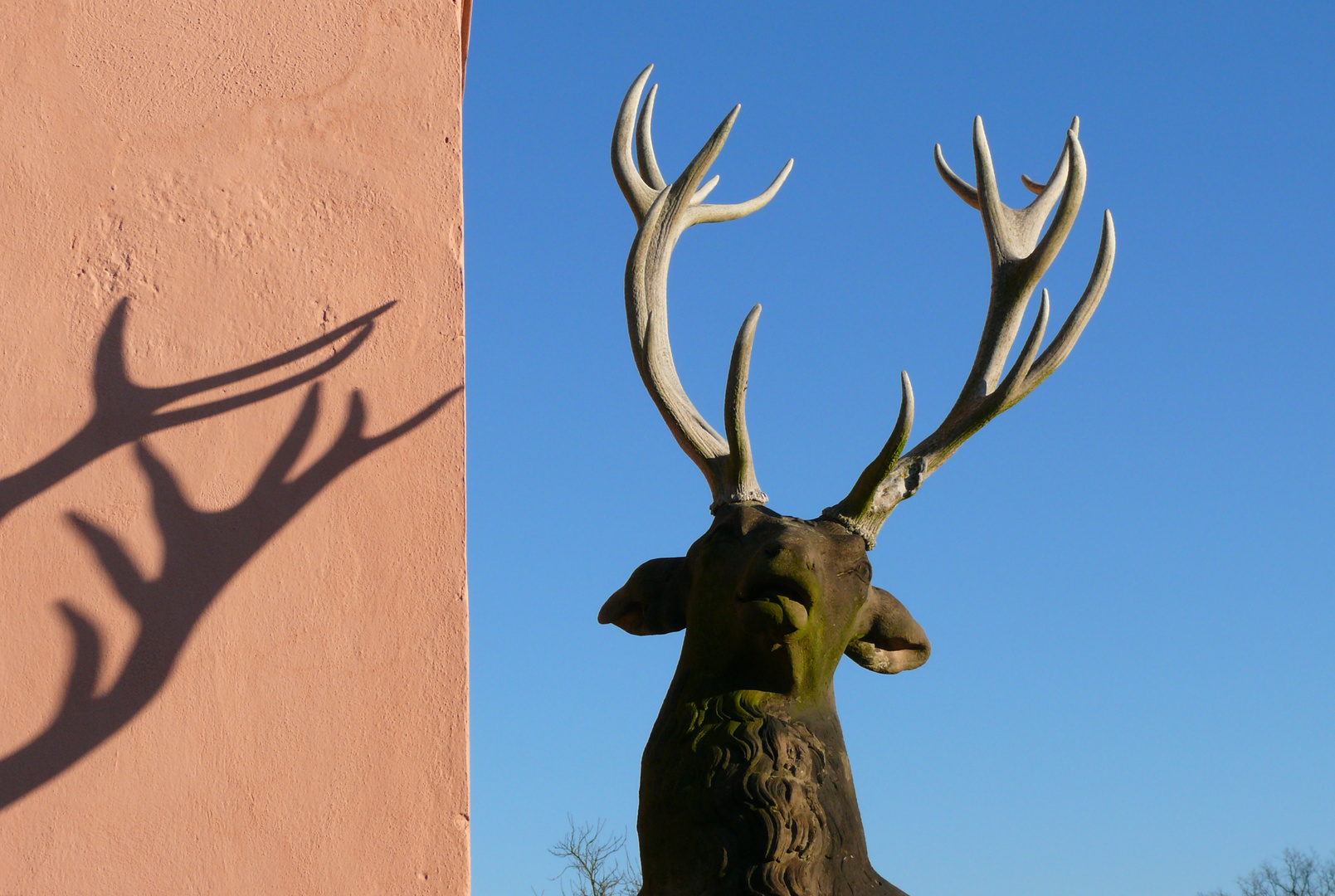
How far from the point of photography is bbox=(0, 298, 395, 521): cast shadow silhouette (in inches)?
131

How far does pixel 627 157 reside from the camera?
12.9 ft

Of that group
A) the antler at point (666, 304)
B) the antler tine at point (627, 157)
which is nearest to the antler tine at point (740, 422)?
the antler at point (666, 304)

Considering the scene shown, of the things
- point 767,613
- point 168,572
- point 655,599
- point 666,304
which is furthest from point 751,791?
point 168,572

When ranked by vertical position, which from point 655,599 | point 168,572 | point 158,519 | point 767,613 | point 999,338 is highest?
point 999,338

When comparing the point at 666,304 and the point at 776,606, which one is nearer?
the point at 776,606

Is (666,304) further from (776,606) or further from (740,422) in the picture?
(776,606)

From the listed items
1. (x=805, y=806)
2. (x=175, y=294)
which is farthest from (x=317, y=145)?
(x=805, y=806)

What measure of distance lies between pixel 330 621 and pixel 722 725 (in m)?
0.94

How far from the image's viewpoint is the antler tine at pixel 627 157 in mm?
3908

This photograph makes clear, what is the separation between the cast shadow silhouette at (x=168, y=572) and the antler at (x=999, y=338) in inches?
40.0

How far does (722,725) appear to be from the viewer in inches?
118

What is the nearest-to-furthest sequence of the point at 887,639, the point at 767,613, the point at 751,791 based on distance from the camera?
the point at 751,791
the point at 767,613
the point at 887,639

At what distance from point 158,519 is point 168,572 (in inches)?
5.1

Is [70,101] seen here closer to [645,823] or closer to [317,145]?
[317,145]
